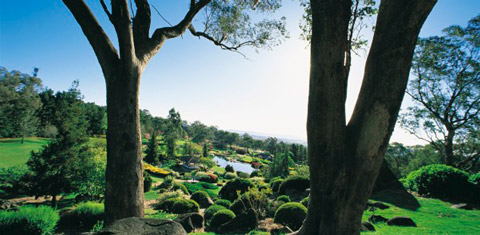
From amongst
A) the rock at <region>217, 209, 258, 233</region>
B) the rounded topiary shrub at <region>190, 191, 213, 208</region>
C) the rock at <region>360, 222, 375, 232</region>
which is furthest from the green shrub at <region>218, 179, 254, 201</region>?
the rock at <region>360, 222, 375, 232</region>

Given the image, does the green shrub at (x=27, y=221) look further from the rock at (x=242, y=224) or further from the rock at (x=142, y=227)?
the rock at (x=142, y=227)

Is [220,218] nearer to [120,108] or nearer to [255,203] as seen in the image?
[255,203]

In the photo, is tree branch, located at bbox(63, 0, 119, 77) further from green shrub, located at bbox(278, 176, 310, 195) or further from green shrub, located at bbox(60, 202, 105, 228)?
green shrub, located at bbox(278, 176, 310, 195)

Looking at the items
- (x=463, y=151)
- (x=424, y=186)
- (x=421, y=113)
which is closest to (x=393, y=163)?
(x=463, y=151)

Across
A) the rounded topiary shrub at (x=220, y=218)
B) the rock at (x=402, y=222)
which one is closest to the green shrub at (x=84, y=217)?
the rounded topiary shrub at (x=220, y=218)

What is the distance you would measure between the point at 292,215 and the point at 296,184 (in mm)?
7186

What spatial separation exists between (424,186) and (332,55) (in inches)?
593

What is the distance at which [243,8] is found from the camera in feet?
24.6

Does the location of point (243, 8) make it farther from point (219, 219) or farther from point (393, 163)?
point (393, 163)

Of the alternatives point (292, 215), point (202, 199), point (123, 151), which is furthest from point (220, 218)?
point (123, 151)

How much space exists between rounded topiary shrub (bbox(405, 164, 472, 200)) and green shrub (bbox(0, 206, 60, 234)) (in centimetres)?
1896

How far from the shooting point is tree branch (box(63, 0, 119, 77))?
3221mm

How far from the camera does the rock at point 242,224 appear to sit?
8.85 m

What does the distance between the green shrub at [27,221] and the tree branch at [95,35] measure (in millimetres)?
7332
